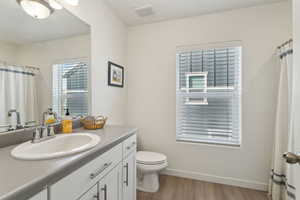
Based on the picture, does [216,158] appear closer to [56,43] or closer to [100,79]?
[100,79]

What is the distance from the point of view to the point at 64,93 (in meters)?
1.35

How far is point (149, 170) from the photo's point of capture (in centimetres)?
170

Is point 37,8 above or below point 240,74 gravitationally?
above

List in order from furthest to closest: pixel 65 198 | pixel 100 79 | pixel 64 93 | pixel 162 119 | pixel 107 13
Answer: pixel 162 119
pixel 107 13
pixel 100 79
pixel 64 93
pixel 65 198

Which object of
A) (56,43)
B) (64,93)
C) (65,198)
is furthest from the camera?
(64,93)

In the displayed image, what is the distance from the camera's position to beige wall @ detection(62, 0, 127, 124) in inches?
62.2

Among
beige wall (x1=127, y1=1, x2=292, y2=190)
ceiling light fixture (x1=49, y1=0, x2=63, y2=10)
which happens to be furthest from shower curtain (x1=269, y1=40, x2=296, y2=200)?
ceiling light fixture (x1=49, y1=0, x2=63, y2=10)

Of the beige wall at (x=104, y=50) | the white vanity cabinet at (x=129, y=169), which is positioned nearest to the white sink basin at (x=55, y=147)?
the white vanity cabinet at (x=129, y=169)

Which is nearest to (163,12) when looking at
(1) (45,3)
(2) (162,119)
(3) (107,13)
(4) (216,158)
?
(3) (107,13)

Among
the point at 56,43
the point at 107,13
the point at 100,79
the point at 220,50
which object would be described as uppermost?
the point at 107,13

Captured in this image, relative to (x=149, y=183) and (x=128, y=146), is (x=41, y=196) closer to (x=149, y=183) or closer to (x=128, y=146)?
(x=128, y=146)

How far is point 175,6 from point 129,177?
81.5 inches

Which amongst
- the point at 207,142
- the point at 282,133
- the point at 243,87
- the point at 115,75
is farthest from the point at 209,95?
the point at 115,75

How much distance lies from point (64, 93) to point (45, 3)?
0.74m
